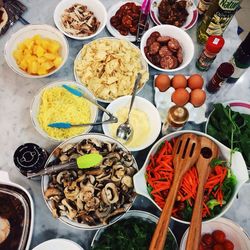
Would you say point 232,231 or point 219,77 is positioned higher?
point 219,77

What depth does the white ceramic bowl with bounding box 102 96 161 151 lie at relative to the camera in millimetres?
1408

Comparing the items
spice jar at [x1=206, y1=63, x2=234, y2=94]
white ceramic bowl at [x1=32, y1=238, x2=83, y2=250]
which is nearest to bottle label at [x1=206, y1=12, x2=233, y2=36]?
spice jar at [x1=206, y1=63, x2=234, y2=94]

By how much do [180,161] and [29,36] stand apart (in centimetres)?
90

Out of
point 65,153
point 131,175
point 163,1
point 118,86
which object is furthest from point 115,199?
point 163,1

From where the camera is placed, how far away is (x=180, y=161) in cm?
119

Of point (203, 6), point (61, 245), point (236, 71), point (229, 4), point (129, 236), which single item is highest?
point (229, 4)

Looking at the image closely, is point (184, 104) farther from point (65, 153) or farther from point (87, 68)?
point (65, 153)

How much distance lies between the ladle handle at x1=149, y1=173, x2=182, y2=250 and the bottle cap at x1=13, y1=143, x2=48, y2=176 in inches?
19.7

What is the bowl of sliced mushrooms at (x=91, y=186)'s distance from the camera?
1206mm

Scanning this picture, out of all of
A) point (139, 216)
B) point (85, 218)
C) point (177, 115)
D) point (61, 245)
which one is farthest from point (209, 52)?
point (61, 245)

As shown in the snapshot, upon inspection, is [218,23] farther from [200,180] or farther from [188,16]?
[200,180]

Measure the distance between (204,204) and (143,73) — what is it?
63 centimetres

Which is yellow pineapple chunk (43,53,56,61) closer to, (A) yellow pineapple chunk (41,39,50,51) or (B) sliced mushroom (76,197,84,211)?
(A) yellow pineapple chunk (41,39,50,51)

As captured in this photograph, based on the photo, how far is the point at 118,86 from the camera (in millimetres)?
1479
